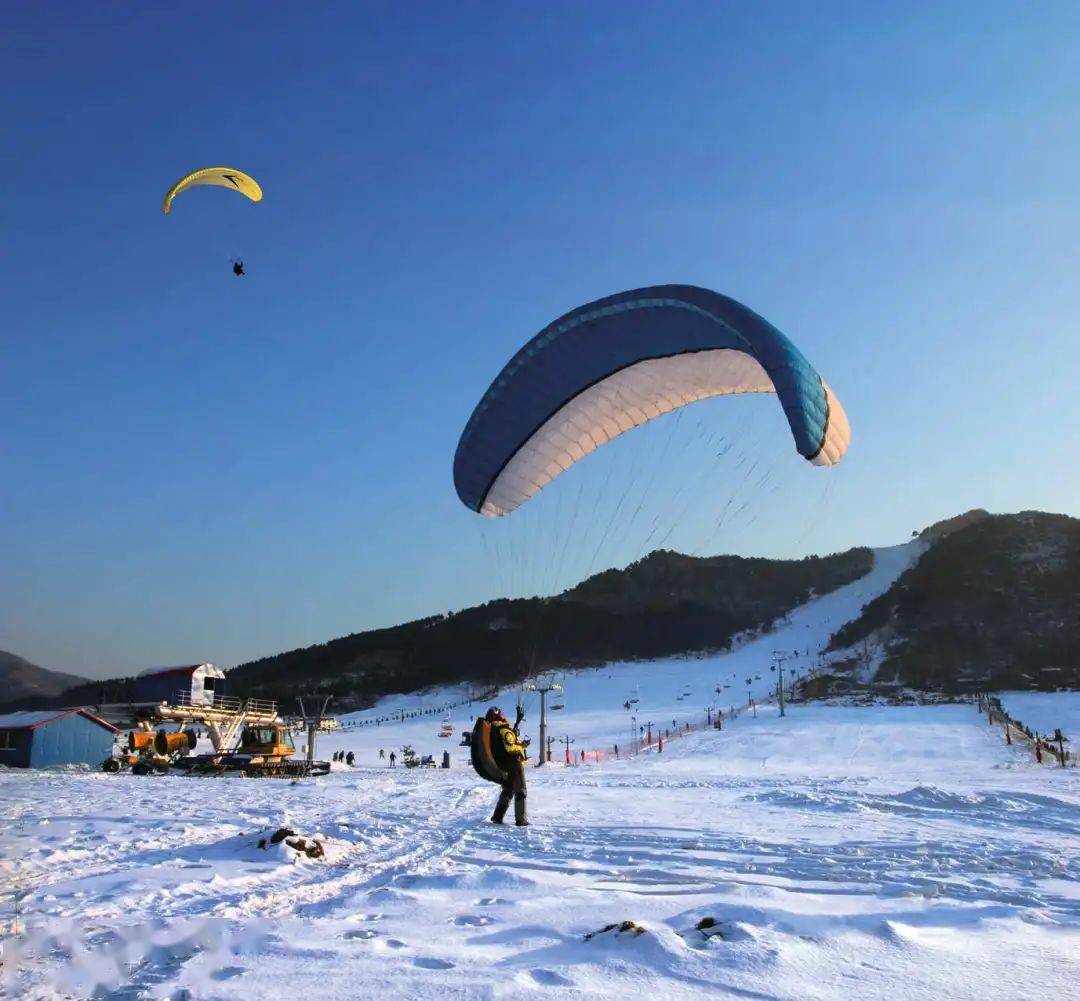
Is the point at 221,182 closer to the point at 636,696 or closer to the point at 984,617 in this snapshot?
the point at 636,696

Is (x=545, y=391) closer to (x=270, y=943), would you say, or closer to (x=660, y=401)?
(x=660, y=401)

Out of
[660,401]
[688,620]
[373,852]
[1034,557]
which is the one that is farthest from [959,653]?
[373,852]

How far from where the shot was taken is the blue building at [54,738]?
84.0 ft

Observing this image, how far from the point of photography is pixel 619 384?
12719 mm

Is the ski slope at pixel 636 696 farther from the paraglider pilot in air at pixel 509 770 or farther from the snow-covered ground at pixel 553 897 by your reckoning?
the paraglider pilot in air at pixel 509 770

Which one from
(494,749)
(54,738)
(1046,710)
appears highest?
(494,749)

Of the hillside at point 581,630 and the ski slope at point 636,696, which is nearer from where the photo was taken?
the ski slope at point 636,696

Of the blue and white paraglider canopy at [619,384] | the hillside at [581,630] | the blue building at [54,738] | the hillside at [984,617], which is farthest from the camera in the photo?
the hillside at [581,630]

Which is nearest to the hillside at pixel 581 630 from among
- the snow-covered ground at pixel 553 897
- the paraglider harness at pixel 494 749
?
the snow-covered ground at pixel 553 897

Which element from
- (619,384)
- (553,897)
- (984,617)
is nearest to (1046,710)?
(984,617)

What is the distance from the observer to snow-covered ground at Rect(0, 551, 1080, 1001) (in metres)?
3.29

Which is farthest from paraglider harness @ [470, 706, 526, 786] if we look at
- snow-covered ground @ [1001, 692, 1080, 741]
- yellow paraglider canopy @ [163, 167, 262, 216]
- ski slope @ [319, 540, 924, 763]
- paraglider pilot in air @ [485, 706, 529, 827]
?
snow-covered ground @ [1001, 692, 1080, 741]

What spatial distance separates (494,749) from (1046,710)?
135 feet

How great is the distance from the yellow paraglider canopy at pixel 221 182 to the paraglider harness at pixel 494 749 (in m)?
9.82
